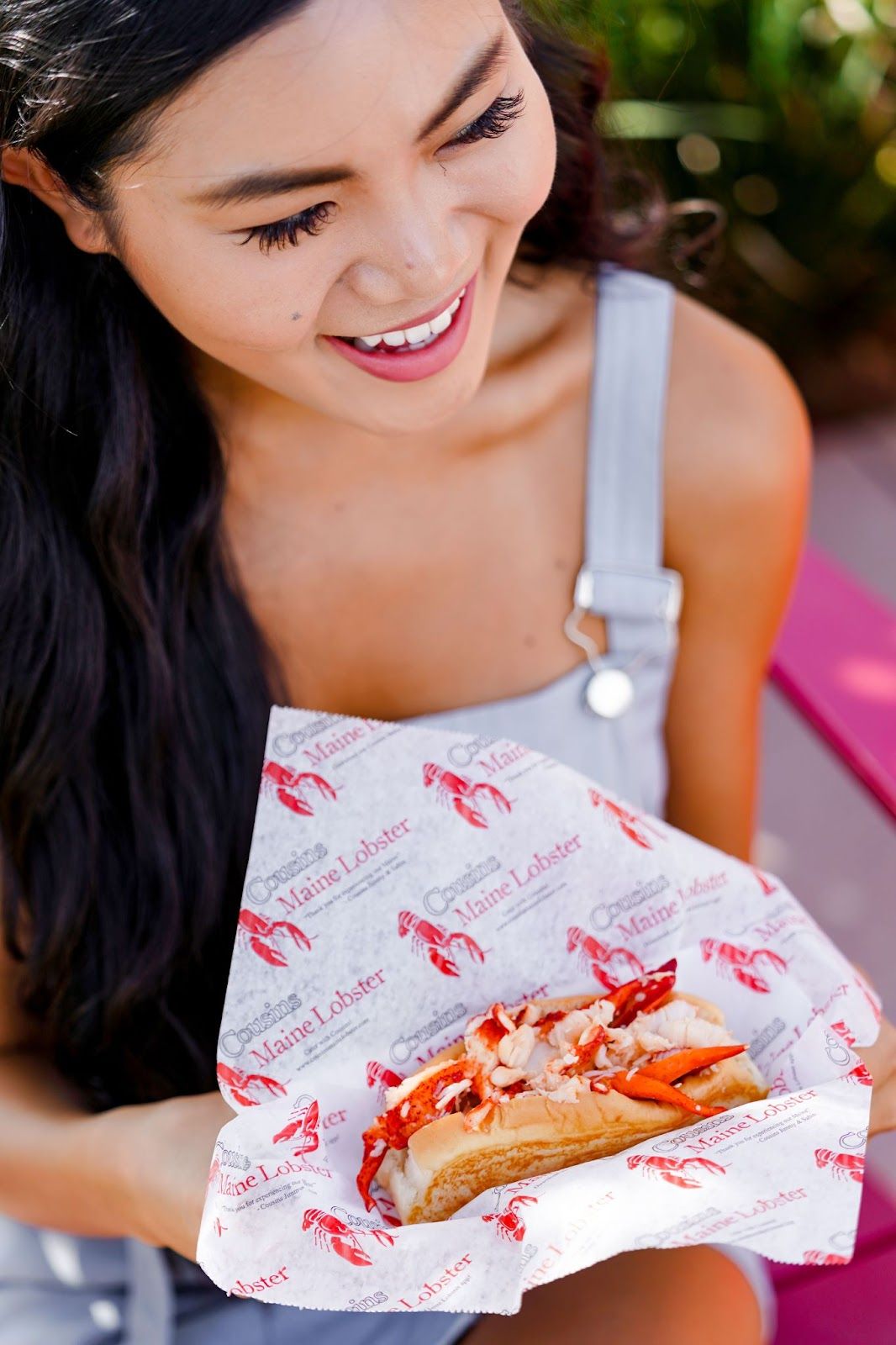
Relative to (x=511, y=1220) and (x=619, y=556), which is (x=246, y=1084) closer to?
(x=511, y=1220)

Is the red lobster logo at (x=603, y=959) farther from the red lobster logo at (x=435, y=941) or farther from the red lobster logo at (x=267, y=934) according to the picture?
the red lobster logo at (x=267, y=934)

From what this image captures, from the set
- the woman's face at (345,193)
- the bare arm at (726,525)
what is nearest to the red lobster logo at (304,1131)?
the woman's face at (345,193)

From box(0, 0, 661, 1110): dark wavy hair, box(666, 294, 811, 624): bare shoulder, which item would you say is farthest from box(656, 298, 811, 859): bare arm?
box(0, 0, 661, 1110): dark wavy hair

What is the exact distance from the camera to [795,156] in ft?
11.6

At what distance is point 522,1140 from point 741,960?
0.29 metres

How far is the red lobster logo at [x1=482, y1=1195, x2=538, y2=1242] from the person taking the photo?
1.05 m

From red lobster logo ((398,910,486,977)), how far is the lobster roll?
2.3 inches

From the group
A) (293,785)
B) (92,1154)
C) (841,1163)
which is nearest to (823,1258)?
(841,1163)

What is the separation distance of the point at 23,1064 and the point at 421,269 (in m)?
1.02

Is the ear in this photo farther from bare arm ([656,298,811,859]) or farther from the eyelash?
bare arm ([656,298,811,859])

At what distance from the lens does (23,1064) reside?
5.16ft

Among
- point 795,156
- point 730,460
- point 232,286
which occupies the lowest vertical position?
point 795,156

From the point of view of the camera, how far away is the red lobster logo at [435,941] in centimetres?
126

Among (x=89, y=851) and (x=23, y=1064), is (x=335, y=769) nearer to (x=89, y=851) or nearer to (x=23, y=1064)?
(x=89, y=851)
